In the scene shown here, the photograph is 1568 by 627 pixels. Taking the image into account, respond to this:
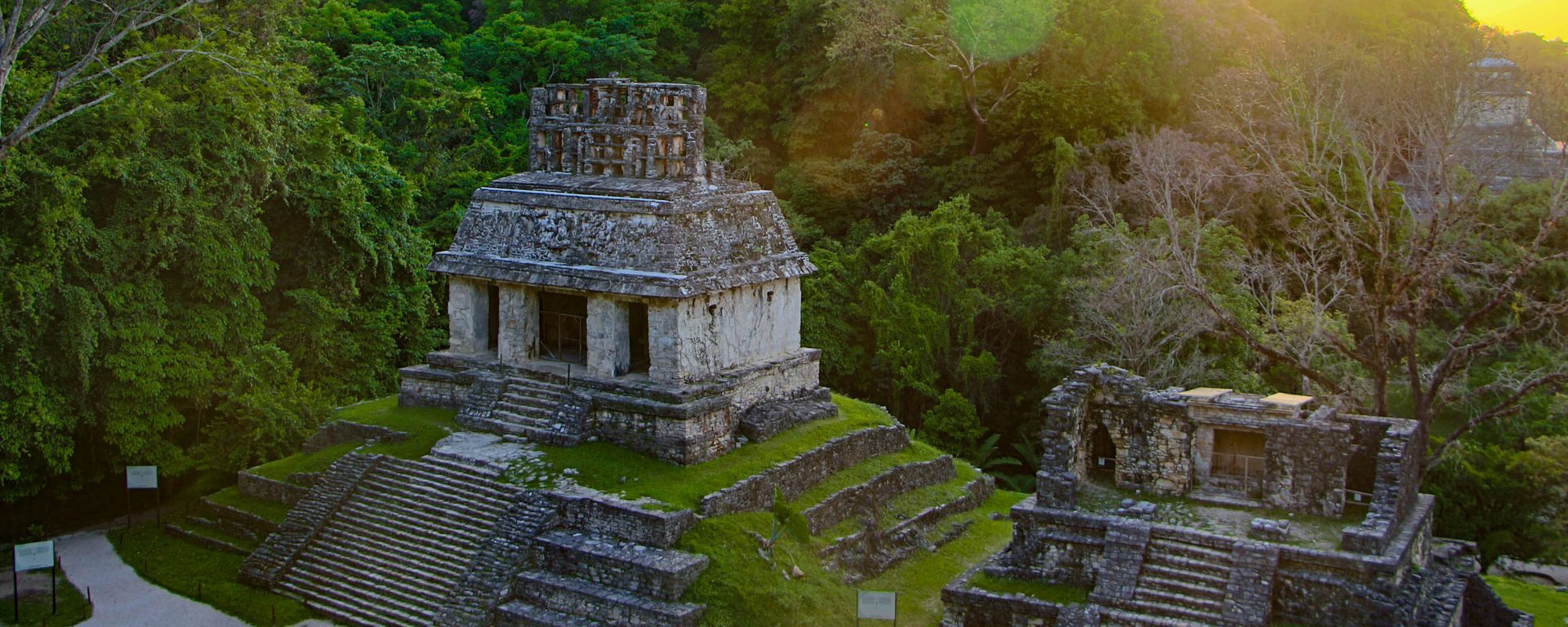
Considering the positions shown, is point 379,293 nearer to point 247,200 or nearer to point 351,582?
point 247,200

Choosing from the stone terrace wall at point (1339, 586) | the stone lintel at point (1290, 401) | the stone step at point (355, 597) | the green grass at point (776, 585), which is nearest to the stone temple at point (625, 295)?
the green grass at point (776, 585)

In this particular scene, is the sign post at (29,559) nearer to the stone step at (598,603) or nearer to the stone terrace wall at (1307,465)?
the stone step at (598,603)

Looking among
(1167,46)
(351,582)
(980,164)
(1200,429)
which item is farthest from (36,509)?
(1167,46)

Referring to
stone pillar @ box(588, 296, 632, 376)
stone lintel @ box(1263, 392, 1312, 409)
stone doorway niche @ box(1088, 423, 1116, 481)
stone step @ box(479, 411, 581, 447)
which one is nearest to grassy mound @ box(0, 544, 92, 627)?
stone step @ box(479, 411, 581, 447)

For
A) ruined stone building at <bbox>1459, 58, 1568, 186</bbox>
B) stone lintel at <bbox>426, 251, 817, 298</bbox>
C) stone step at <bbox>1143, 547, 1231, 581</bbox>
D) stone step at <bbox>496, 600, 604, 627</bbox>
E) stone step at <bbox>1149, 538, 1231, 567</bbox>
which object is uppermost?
ruined stone building at <bbox>1459, 58, 1568, 186</bbox>

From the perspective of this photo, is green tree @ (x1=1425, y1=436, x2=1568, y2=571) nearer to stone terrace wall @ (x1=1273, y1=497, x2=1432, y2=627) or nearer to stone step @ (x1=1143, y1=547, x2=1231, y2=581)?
stone terrace wall @ (x1=1273, y1=497, x2=1432, y2=627)

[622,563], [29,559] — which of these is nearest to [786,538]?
[622,563]
